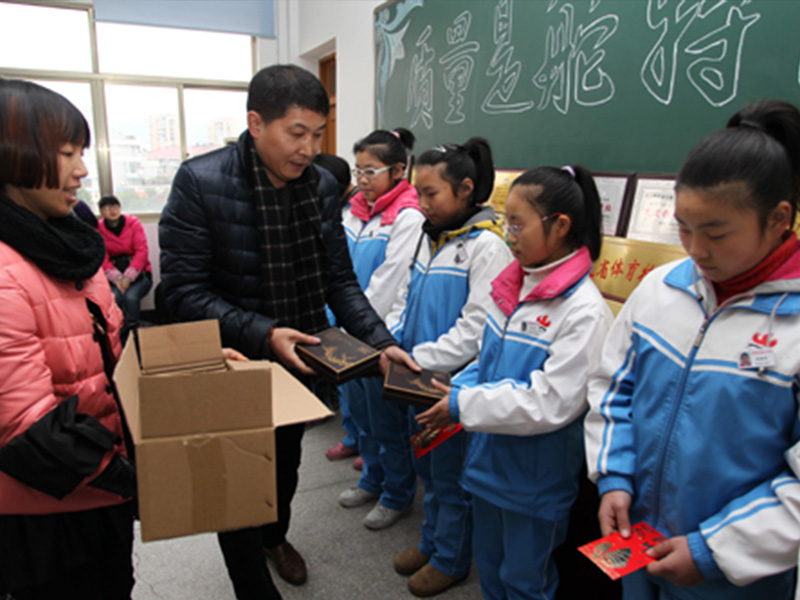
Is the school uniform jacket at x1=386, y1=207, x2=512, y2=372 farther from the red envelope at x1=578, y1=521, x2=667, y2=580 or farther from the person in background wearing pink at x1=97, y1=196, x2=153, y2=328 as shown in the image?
the person in background wearing pink at x1=97, y1=196, x2=153, y2=328

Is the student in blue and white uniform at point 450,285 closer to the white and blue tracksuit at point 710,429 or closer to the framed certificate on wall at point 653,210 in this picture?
the framed certificate on wall at point 653,210

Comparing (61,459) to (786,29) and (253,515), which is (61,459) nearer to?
(253,515)

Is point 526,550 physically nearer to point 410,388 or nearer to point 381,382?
point 410,388

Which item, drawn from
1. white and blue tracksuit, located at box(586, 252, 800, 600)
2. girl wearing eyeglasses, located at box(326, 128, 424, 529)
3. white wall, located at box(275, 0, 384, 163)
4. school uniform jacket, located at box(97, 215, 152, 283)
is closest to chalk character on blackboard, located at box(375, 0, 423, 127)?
A: white wall, located at box(275, 0, 384, 163)

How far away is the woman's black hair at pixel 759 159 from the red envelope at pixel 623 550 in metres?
0.59

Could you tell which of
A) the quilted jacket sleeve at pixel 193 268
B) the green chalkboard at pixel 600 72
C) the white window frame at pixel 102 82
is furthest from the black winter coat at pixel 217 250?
the white window frame at pixel 102 82

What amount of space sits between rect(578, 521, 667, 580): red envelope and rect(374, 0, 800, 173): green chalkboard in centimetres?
112

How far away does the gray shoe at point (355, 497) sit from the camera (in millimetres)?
2258

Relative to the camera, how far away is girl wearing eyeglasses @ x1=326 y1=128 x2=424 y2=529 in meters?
2.09

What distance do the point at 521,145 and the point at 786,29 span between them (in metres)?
1.03

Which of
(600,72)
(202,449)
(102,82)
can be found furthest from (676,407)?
(102,82)

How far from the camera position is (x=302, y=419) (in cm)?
83

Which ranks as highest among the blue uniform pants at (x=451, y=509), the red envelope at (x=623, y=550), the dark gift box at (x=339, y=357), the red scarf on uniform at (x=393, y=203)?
the red scarf on uniform at (x=393, y=203)

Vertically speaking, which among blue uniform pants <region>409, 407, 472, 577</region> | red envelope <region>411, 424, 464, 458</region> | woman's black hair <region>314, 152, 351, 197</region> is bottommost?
blue uniform pants <region>409, 407, 472, 577</region>
